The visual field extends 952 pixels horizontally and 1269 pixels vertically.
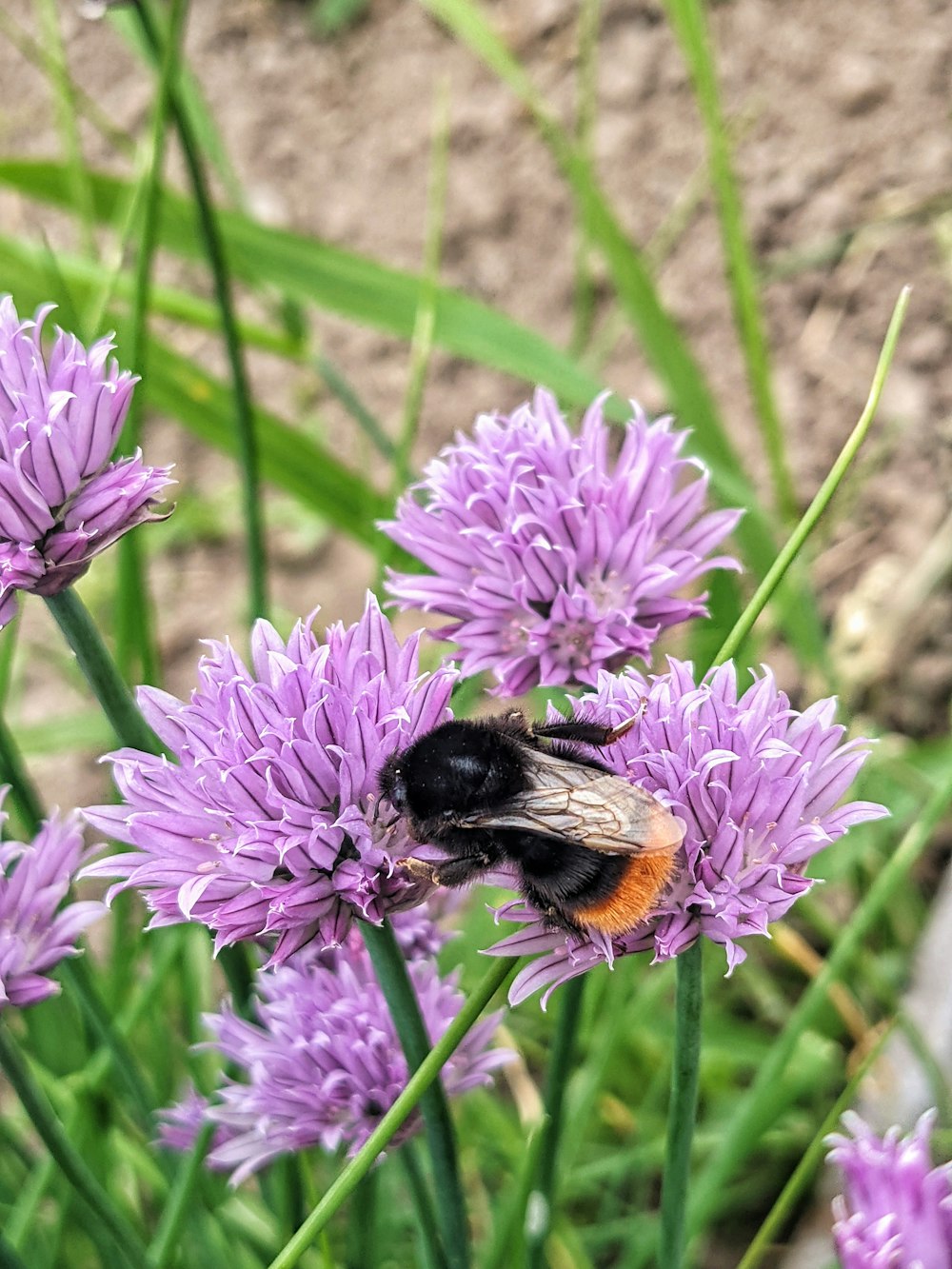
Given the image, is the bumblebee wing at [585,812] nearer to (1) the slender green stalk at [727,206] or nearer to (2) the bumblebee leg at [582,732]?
(2) the bumblebee leg at [582,732]

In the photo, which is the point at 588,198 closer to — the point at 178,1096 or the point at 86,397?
the point at 86,397

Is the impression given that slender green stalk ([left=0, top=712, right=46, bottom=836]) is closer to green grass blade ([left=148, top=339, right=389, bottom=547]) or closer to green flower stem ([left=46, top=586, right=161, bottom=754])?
green flower stem ([left=46, top=586, right=161, bottom=754])

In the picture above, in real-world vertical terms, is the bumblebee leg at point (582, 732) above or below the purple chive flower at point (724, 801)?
above

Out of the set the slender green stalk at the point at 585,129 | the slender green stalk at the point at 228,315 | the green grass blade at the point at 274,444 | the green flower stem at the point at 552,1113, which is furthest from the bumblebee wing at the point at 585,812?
the slender green stalk at the point at 585,129

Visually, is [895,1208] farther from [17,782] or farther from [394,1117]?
[17,782]

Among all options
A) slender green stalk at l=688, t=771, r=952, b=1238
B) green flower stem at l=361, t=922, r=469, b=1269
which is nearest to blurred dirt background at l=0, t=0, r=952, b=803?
slender green stalk at l=688, t=771, r=952, b=1238

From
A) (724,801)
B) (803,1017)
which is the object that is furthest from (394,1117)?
(803,1017)
